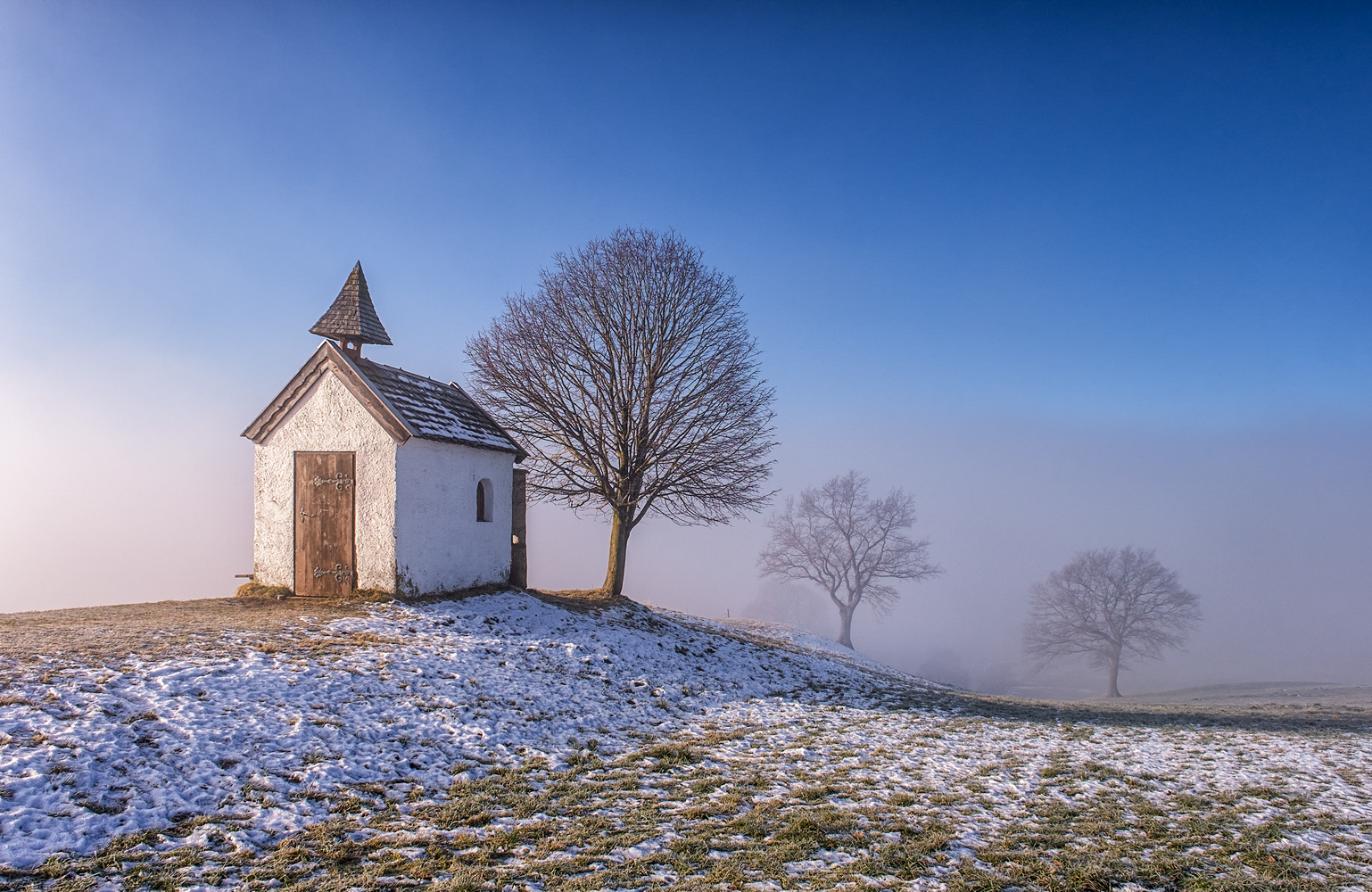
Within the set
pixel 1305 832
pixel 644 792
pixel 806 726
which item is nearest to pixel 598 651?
pixel 806 726

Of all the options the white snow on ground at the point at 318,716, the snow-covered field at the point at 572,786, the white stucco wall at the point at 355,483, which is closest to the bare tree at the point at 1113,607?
the snow-covered field at the point at 572,786

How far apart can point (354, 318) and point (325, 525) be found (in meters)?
6.03

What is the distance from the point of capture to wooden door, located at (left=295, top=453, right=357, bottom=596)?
1677 centimetres

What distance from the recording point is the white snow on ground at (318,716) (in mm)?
6605

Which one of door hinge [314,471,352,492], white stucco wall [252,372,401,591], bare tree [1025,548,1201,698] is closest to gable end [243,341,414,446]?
white stucco wall [252,372,401,591]

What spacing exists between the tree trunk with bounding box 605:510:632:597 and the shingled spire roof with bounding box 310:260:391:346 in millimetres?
8976

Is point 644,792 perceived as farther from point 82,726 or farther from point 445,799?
point 82,726

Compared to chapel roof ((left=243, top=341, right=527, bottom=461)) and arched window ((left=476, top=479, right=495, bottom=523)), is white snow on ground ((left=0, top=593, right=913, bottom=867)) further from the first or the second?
chapel roof ((left=243, top=341, right=527, bottom=461))

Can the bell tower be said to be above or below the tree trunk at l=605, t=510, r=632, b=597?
above

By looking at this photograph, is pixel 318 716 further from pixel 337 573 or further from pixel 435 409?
pixel 435 409

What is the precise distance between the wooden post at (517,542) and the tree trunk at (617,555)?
2.88m

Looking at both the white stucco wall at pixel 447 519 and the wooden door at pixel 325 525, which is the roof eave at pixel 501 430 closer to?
the white stucco wall at pixel 447 519

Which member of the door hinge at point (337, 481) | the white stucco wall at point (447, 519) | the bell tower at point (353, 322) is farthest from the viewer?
the bell tower at point (353, 322)

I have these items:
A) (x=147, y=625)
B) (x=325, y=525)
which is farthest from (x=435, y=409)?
(x=147, y=625)
